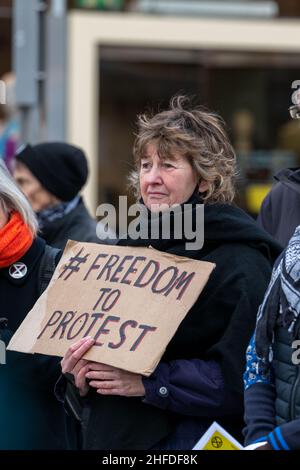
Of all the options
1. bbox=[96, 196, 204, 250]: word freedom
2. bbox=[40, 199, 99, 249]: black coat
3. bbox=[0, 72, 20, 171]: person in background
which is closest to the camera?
bbox=[96, 196, 204, 250]: word freedom

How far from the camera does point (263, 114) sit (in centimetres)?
1015

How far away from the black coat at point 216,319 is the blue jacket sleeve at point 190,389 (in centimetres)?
3

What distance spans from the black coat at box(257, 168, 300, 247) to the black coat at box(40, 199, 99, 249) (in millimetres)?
1095

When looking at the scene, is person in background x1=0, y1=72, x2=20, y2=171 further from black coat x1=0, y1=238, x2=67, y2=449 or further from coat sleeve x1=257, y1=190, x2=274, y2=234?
black coat x1=0, y1=238, x2=67, y2=449

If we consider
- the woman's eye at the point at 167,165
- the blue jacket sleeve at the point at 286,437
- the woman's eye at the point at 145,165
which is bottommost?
the blue jacket sleeve at the point at 286,437

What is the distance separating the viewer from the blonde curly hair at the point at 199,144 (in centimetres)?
327

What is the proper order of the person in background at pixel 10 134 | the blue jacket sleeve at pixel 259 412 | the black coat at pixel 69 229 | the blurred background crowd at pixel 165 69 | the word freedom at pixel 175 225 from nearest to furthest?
1. the blue jacket sleeve at pixel 259 412
2. the word freedom at pixel 175 225
3. the black coat at pixel 69 229
4. the person in background at pixel 10 134
5. the blurred background crowd at pixel 165 69

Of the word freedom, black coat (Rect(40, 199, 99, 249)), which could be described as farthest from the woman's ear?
black coat (Rect(40, 199, 99, 249))

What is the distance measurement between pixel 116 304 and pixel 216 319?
1.07ft

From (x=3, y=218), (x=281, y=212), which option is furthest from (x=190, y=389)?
(x=281, y=212)

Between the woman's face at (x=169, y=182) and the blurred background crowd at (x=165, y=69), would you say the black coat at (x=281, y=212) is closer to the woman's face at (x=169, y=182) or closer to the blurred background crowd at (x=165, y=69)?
the woman's face at (x=169, y=182)

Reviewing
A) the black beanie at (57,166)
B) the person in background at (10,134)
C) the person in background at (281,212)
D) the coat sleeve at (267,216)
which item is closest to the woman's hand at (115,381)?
the person in background at (281,212)

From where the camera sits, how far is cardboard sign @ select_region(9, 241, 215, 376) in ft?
9.78
